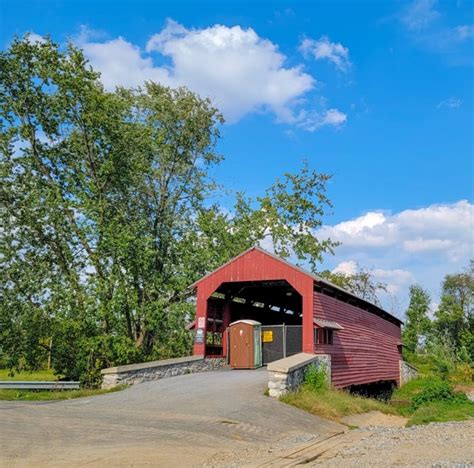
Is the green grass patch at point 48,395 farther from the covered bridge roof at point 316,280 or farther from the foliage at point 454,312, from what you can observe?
the foliage at point 454,312

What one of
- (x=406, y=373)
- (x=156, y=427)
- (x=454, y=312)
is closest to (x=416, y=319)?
(x=454, y=312)

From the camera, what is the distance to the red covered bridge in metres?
18.9

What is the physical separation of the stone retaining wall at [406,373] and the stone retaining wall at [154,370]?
1479 centimetres

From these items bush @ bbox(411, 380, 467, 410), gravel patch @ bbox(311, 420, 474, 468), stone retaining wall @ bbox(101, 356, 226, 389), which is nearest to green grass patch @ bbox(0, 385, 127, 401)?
stone retaining wall @ bbox(101, 356, 226, 389)

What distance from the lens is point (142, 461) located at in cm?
739

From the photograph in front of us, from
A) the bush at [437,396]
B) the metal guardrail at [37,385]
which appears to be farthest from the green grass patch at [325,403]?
the metal guardrail at [37,385]

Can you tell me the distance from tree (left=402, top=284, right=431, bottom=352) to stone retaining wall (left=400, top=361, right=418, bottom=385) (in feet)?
41.4

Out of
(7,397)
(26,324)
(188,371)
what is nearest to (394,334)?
(188,371)

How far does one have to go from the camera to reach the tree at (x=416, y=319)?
46.6m

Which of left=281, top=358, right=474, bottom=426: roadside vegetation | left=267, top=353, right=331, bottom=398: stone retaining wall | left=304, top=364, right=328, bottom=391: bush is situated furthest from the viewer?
left=304, top=364, right=328, bottom=391: bush

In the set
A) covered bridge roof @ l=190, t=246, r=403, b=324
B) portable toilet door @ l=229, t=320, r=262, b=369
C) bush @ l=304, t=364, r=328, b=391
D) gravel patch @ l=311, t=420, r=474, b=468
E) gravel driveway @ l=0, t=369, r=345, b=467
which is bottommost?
gravel patch @ l=311, t=420, r=474, b=468

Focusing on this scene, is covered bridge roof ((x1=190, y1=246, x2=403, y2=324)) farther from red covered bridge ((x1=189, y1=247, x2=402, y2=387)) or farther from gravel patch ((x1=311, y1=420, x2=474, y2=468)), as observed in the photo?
gravel patch ((x1=311, y1=420, x2=474, y2=468))

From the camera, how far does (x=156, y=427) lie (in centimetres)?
966

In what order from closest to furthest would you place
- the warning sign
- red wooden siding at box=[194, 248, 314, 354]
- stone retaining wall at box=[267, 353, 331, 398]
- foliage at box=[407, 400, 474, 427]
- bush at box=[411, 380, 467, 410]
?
1. stone retaining wall at box=[267, 353, 331, 398]
2. foliage at box=[407, 400, 474, 427]
3. red wooden siding at box=[194, 248, 314, 354]
4. bush at box=[411, 380, 467, 410]
5. the warning sign
